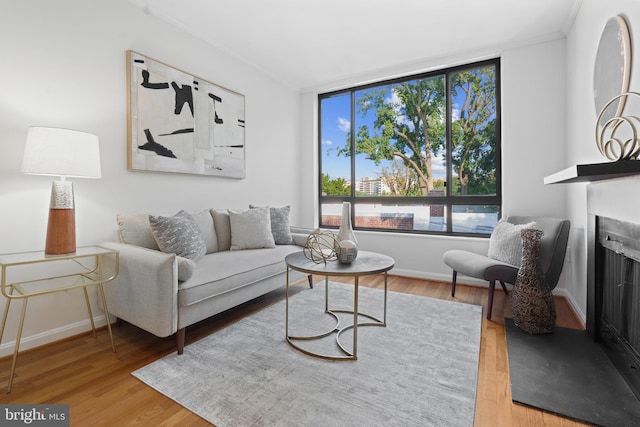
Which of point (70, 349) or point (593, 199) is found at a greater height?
point (593, 199)

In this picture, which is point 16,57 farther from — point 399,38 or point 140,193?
point 399,38

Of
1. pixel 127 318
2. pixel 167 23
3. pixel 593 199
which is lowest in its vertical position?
pixel 127 318

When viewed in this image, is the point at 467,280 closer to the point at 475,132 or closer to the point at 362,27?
the point at 475,132

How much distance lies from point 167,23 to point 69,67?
1012 millimetres

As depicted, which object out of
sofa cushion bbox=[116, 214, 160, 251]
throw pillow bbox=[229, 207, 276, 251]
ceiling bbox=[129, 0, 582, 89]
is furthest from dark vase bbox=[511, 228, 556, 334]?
sofa cushion bbox=[116, 214, 160, 251]

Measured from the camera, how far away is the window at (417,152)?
3.57 meters

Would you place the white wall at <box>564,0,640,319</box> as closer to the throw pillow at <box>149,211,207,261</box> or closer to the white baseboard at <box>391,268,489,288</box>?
the white baseboard at <box>391,268,489,288</box>

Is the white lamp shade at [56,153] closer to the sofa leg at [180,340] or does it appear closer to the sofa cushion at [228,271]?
the sofa cushion at [228,271]

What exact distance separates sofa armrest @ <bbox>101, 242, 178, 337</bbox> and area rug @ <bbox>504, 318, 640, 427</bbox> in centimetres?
193

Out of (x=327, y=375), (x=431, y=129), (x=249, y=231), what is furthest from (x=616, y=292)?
(x=249, y=231)

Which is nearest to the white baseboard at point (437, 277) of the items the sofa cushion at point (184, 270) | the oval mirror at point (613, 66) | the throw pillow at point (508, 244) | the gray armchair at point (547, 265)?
the throw pillow at point (508, 244)

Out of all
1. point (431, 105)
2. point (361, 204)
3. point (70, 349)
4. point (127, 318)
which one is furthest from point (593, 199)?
point (70, 349)

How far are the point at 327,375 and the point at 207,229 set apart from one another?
5.73ft

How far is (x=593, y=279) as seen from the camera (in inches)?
81.6
